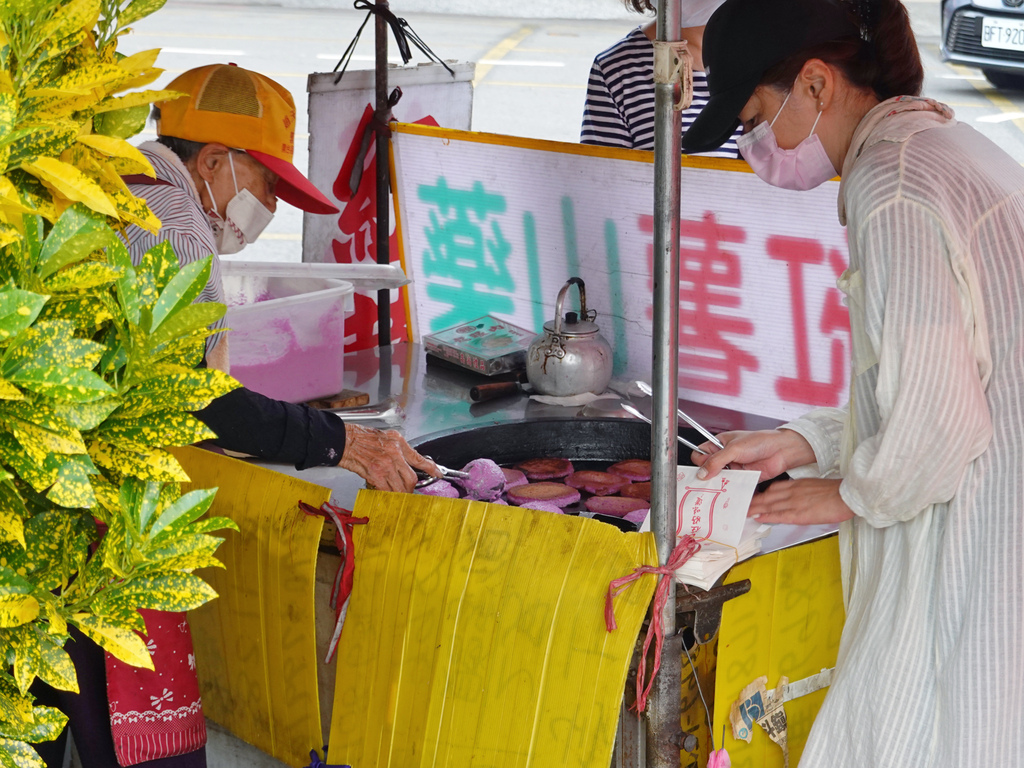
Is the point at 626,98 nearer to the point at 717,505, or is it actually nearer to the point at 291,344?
the point at 291,344

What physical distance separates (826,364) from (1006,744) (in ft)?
3.92

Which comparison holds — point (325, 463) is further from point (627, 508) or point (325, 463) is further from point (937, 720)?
point (937, 720)

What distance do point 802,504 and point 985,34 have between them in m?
8.53

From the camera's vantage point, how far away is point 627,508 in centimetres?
219

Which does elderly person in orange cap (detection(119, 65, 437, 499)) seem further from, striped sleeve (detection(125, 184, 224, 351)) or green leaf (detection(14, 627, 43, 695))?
green leaf (detection(14, 627, 43, 695))

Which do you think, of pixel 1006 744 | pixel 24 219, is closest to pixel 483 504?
pixel 1006 744

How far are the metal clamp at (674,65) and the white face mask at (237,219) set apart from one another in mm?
1068

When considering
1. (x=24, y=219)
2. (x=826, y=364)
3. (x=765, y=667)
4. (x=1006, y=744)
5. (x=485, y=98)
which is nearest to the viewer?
(x=24, y=219)

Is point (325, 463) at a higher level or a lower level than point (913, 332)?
lower

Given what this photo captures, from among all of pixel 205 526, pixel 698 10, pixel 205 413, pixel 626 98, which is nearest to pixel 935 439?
pixel 205 526

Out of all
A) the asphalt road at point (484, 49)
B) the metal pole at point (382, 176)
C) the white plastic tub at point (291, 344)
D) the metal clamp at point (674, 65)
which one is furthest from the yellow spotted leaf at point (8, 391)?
the asphalt road at point (484, 49)

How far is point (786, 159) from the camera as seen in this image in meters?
1.62

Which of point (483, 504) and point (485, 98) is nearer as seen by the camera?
point (483, 504)

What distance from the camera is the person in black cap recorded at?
1.38 metres
